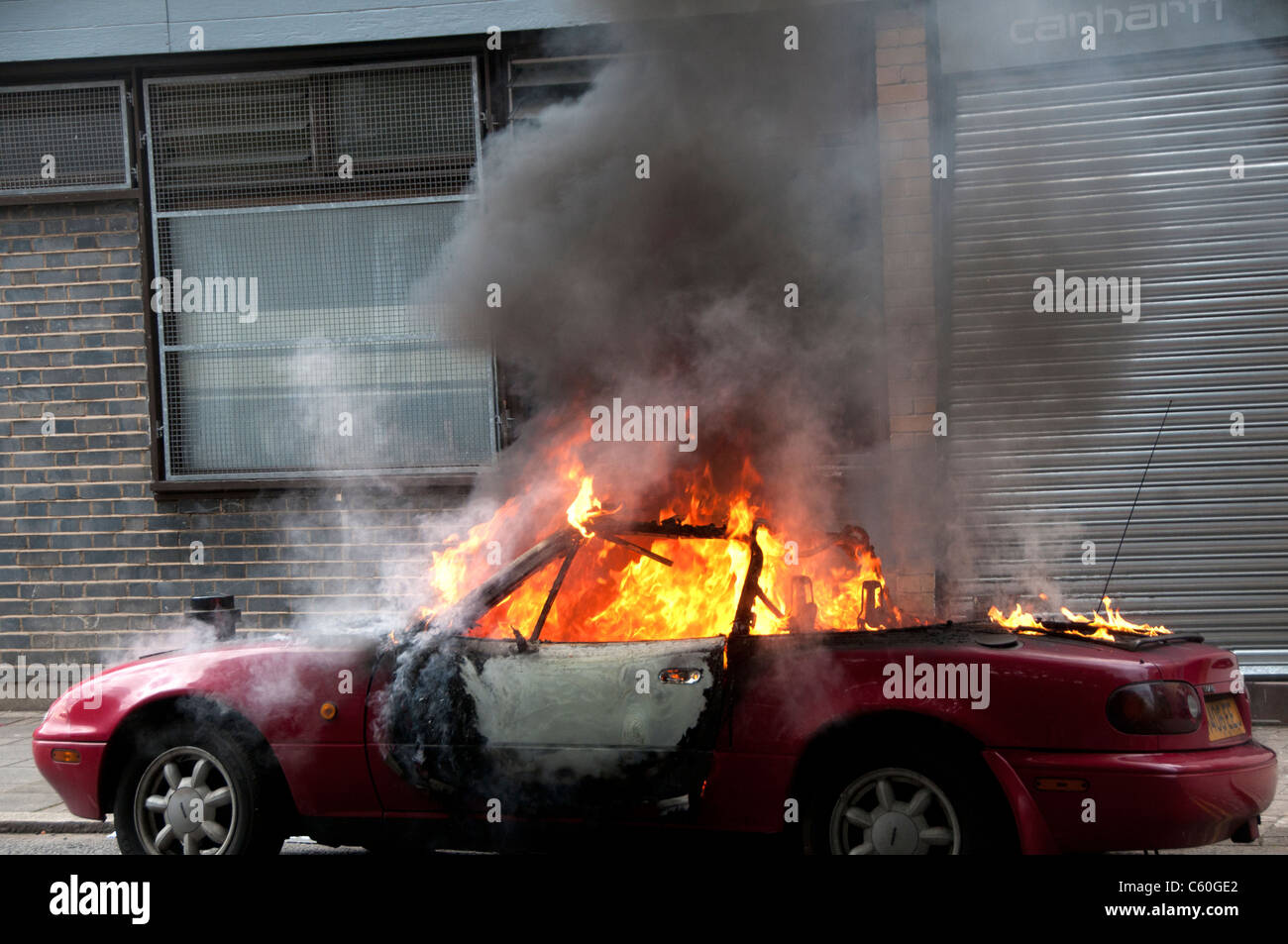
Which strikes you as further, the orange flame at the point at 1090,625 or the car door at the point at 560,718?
the orange flame at the point at 1090,625

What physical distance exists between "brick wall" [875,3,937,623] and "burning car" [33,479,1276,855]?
334 cm

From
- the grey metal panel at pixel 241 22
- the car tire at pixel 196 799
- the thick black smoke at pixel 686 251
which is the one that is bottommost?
the car tire at pixel 196 799

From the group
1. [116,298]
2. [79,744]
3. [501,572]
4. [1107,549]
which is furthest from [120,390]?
[1107,549]

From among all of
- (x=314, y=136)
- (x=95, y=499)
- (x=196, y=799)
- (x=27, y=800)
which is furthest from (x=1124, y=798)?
(x=95, y=499)

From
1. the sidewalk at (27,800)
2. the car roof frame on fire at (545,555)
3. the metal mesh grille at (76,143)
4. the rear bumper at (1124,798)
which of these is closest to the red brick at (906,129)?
the car roof frame on fire at (545,555)

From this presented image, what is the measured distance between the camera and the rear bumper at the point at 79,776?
4379 millimetres

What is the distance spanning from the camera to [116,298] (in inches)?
348

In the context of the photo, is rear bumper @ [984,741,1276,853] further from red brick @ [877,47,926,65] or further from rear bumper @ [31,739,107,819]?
red brick @ [877,47,926,65]

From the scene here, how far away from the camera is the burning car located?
12.0ft

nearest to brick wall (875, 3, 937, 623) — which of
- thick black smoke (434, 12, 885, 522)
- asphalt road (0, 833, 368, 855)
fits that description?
thick black smoke (434, 12, 885, 522)

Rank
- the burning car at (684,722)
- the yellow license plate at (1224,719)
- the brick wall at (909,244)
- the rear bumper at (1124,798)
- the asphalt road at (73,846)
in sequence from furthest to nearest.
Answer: the brick wall at (909,244)
the asphalt road at (73,846)
the yellow license plate at (1224,719)
the burning car at (684,722)
the rear bumper at (1124,798)

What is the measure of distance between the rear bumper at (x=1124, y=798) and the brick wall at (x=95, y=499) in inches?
241

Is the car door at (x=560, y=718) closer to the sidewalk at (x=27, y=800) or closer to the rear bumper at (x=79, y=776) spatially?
the rear bumper at (x=79, y=776)
